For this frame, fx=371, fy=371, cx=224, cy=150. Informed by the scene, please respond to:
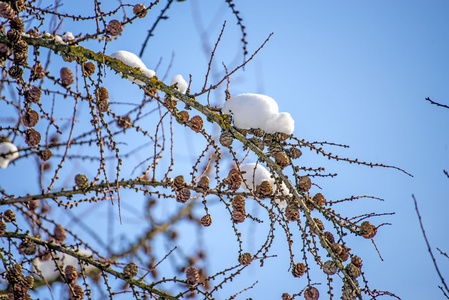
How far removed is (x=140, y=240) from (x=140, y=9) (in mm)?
3449

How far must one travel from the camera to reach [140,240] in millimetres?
Result: 5031

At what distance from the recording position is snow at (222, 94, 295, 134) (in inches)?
86.8

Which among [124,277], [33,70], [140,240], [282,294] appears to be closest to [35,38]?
[33,70]

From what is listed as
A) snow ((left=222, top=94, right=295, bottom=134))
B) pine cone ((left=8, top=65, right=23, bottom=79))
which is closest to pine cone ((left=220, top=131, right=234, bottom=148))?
snow ((left=222, top=94, right=295, bottom=134))

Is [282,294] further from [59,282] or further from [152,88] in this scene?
[59,282]

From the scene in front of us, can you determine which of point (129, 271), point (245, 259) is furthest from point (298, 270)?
point (129, 271)

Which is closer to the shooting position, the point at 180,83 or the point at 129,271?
the point at 129,271

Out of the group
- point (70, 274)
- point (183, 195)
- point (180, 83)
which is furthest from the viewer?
point (70, 274)

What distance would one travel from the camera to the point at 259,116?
2.24 metres

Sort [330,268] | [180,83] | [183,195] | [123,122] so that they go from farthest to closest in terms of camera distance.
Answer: [123,122] → [180,83] → [183,195] → [330,268]

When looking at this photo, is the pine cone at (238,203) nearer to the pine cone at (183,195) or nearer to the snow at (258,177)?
the snow at (258,177)

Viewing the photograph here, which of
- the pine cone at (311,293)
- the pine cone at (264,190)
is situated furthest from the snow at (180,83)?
the pine cone at (311,293)

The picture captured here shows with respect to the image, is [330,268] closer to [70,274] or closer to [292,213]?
[292,213]

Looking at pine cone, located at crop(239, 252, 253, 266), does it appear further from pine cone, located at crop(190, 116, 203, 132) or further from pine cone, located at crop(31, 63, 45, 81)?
pine cone, located at crop(31, 63, 45, 81)
